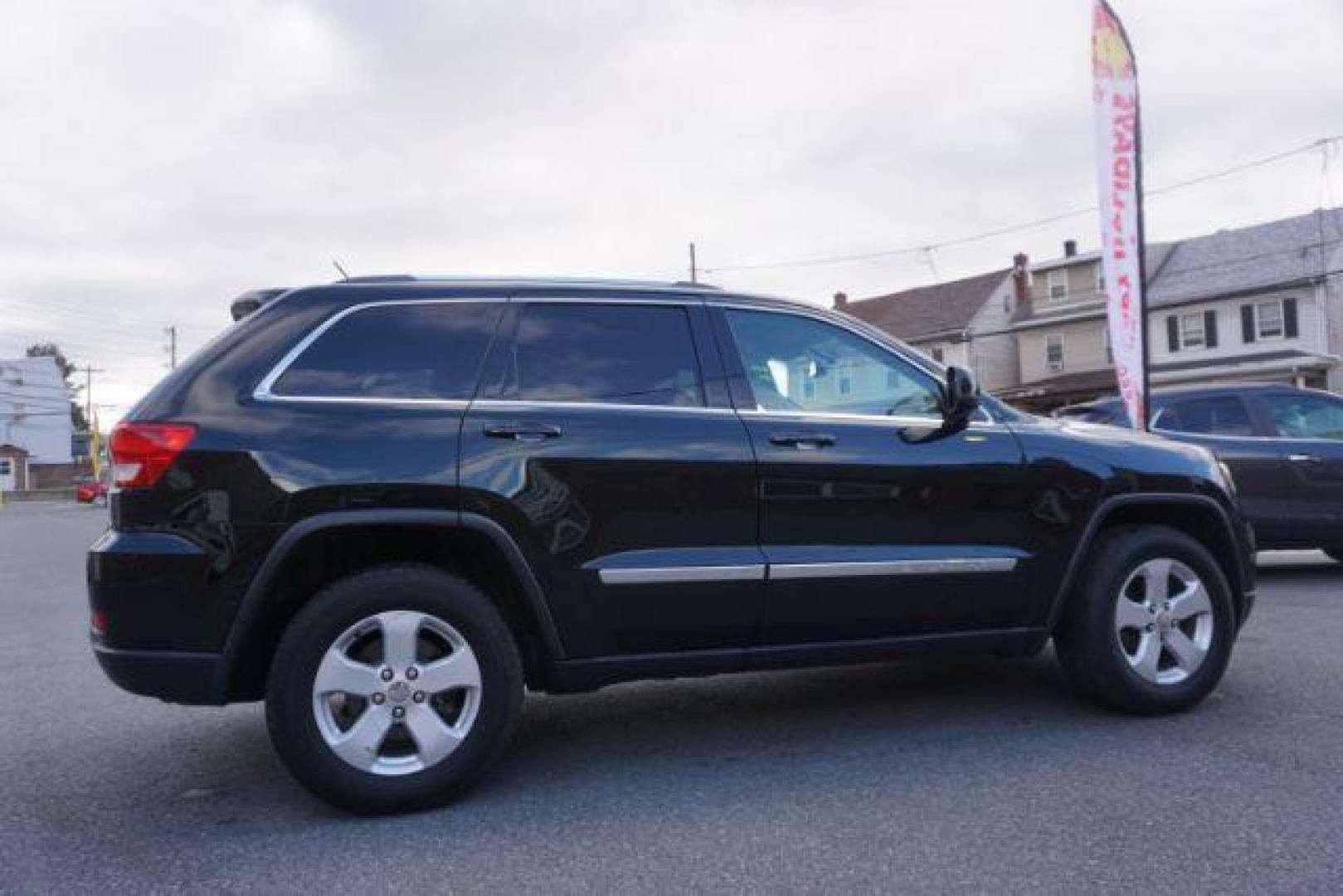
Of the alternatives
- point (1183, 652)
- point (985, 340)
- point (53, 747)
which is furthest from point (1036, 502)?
point (985, 340)

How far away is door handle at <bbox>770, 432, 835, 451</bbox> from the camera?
3.98m

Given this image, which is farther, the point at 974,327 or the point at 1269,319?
the point at 974,327

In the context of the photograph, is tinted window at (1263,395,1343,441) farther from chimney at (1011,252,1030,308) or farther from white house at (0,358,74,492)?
white house at (0,358,74,492)

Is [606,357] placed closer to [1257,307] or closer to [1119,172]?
[1119,172]

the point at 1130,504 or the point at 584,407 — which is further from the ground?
the point at 584,407

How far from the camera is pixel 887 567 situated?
404 centimetres

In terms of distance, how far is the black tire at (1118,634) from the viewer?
14.3ft

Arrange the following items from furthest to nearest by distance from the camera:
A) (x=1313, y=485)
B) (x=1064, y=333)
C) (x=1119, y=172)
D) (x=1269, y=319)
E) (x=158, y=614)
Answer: (x=1064, y=333)
(x=1269, y=319)
(x=1119, y=172)
(x=1313, y=485)
(x=158, y=614)

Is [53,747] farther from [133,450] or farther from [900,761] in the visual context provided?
[900,761]

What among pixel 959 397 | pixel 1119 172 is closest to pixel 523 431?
pixel 959 397

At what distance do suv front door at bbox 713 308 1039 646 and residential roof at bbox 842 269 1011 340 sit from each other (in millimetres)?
40694

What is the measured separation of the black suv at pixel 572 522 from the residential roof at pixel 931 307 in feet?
133

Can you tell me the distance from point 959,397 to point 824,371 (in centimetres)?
54

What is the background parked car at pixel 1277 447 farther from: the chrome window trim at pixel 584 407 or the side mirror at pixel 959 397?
the chrome window trim at pixel 584 407
